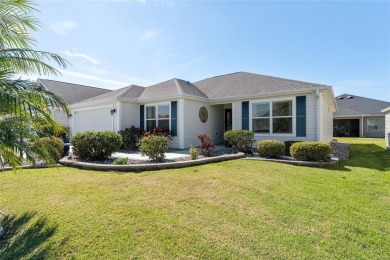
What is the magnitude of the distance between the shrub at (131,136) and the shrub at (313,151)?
8.54 metres

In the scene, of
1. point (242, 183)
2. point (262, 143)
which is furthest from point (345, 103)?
point (242, 183)

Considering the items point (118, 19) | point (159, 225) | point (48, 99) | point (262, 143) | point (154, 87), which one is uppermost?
point (118, 19)

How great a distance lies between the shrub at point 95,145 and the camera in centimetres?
877

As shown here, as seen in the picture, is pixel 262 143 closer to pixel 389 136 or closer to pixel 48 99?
pixel 48 99

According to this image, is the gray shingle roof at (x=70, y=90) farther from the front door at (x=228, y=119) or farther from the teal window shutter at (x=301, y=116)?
the teal window shutter at (x=301, y=116)

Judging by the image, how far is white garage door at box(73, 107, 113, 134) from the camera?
13.8m

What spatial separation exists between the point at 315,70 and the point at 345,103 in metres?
16.8

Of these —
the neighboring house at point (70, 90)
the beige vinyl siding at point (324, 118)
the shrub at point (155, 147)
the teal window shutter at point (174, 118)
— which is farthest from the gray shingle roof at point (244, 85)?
the neighboring house at point (70, 90)

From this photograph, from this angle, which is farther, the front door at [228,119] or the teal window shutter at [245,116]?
the front door at [228,119]

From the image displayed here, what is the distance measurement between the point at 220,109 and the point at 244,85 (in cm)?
246

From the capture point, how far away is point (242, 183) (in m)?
5.46

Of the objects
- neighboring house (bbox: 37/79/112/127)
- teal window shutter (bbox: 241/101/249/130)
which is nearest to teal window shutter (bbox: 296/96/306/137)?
teal window shutter (bbox: 241/101/249/130)

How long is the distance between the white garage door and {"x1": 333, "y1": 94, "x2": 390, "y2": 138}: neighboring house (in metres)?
27.7

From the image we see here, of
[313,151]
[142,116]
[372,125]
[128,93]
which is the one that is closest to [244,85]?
[313,151]
